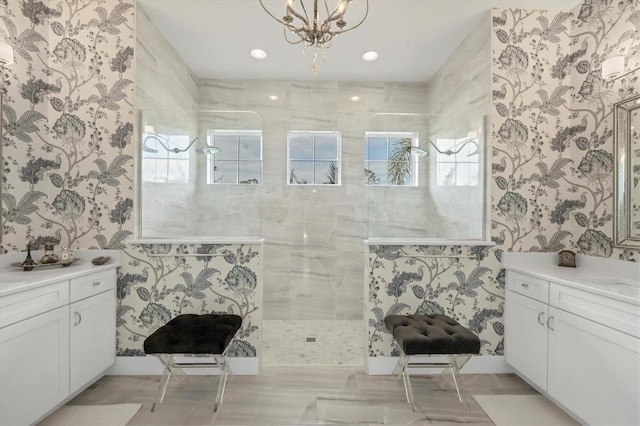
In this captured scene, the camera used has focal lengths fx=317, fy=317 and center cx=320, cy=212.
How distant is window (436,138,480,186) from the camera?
2713 millimetres

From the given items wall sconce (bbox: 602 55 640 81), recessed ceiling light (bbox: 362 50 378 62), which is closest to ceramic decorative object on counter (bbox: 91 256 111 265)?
recessed ceiling light (bbox: 362 50 378 62)

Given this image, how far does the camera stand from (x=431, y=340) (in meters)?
1.95

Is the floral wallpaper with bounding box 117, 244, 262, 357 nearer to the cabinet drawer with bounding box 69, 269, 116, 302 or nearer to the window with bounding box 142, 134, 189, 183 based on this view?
the cabinet drawer with bounding box 69, 269, 116, 302

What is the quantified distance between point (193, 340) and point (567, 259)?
266 cm

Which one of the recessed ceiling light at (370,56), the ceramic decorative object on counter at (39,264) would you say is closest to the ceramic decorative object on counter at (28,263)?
the ceramic decorative object on counter at (39,264)

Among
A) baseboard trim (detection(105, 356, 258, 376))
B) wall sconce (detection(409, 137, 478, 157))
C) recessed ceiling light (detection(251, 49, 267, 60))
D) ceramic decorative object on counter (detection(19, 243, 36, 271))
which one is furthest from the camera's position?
recessed ceiling light (detection(251, 49, 267, 60))

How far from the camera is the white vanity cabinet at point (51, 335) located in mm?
1587

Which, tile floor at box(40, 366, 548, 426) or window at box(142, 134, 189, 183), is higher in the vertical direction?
window at box(142, 134, 189, 183)

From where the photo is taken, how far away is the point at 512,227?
97.7 inches

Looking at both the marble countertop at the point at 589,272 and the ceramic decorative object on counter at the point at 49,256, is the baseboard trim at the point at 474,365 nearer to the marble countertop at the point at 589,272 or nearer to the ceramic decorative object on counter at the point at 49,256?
the marble countertop at the point at 589,272

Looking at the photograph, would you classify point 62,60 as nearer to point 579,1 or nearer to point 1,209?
point 1,209

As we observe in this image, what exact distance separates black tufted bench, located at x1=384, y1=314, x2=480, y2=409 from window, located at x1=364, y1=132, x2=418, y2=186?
1.12 meters

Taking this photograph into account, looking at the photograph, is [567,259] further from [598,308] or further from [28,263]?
[28,263]

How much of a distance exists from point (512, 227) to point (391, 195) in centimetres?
96
